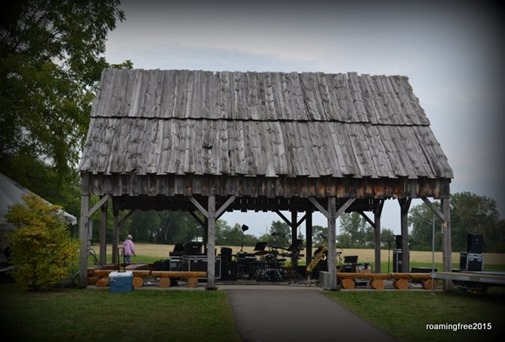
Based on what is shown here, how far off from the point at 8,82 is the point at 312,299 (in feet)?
55.6

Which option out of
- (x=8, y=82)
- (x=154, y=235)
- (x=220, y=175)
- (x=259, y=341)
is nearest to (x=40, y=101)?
(x=8, y=82)

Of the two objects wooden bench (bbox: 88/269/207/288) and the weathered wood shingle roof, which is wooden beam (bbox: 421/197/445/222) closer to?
the weathered wood shingle roof

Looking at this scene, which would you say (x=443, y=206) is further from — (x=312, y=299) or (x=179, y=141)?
(x=179, y=141)

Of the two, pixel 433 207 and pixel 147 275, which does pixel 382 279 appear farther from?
pixel 147 275

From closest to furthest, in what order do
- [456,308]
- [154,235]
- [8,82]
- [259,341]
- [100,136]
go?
1. [259,341]
2. [456,308]
3. [100,136]
4. [8,82]
5. [154,235]

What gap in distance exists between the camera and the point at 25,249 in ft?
61.1

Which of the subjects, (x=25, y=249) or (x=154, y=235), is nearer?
(x=25, y=249)

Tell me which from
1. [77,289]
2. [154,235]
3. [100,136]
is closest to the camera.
Answer: [77,289]

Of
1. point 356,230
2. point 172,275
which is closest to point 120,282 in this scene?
point 172,275

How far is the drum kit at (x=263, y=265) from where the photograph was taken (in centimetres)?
2311

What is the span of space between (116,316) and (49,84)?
1668 centimetres

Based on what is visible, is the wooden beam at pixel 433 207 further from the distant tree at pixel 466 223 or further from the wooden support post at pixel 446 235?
the distant tree at pixel 466 223

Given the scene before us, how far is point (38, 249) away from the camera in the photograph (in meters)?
18.6

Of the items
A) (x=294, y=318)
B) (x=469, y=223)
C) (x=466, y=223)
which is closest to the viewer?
(x=294, y=318)
